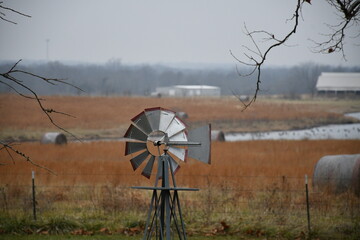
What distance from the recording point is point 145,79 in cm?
9375

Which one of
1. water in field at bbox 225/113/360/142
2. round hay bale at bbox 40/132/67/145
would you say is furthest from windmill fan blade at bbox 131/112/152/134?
water in field at bbox 225/113/360/142

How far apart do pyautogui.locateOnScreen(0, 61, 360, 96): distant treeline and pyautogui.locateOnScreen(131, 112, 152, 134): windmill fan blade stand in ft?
148

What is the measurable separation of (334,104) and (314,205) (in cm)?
3582

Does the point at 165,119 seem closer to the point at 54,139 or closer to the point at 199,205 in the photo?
the point at 199,205

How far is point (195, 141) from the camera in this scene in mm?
7703

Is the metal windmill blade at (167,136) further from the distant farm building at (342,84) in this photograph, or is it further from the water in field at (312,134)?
the distant farm building at (342,84)

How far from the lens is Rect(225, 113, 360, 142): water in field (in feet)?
108

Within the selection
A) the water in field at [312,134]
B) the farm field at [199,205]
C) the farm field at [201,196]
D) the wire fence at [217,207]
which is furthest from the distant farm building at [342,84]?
the wire fence at [217,207]

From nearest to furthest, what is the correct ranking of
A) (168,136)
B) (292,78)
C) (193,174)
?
1. (168,136)
2. (193,174)
3. (292,78)

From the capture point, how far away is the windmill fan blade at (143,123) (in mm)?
7590

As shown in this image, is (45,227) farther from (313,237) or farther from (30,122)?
(30,122)

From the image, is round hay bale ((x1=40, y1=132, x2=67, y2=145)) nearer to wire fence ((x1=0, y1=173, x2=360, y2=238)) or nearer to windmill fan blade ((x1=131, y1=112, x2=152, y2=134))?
wire fence ((x1=0, y1=173, x2=360, y2=238))

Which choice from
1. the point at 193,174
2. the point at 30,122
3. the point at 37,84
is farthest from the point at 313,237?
the point at 37,84

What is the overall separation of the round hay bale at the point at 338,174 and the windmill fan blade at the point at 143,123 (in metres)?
6.07
